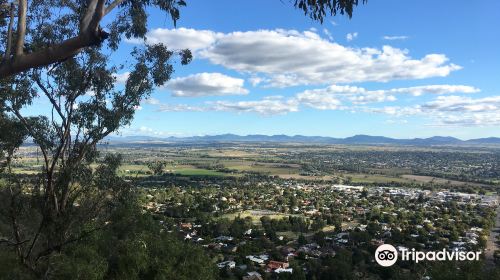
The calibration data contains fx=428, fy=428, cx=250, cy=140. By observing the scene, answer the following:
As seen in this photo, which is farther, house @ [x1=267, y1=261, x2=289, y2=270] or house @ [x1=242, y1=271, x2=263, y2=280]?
house @ [x1=267, y1=261, x2=289, y2=270]

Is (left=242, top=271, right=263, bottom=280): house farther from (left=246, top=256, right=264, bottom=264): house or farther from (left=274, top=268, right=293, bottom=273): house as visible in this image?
(left=246, top=256, right=264, bottom=264): house

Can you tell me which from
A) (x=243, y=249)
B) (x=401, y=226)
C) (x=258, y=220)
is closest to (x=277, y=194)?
(x=258, y=220)

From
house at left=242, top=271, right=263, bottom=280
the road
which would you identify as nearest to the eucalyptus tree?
house at left=242, top=271, right=263, bottom=280

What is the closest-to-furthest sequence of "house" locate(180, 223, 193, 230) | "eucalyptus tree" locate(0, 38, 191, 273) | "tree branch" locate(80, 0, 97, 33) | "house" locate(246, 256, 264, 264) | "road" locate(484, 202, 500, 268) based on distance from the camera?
"tree branch" locate(80, 0, 97, 33)
"eucalyptus tree" locate(0, 38, 191, 273)
"house" locate(246, 256, 264, 264)
"road" locate(484, 202, 500, 268)
"house" locate(180, 223, 193, 230)

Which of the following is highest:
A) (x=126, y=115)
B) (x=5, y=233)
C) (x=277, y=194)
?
(x=126, y=115)

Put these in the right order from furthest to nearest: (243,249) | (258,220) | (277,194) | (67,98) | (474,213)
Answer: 1. (277,194)
2. (474,213)
3. (258,220)
4. (243,249)
5. (67,98)

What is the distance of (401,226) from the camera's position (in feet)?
177

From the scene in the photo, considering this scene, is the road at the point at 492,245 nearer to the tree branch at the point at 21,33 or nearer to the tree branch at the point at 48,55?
the tree branch at the point at 48,55

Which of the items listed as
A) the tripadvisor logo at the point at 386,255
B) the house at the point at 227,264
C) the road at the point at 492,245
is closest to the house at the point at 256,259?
the house at the point at 227,264

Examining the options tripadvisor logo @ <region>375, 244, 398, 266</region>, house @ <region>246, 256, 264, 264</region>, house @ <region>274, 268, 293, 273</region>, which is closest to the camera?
tripadvisor logo @ <region>375, 244, 398, 266</region>

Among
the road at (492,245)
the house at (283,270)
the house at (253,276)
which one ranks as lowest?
the road at (492,245)

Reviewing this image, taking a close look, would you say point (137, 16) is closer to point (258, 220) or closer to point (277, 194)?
point (258, 220)

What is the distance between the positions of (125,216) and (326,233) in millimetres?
38004

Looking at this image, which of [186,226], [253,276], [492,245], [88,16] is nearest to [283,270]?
[253,276]
